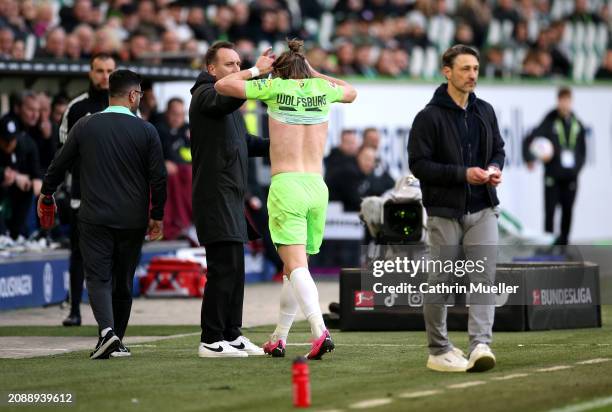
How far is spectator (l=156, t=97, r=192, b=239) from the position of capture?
826 inches

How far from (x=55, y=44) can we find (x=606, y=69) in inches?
549

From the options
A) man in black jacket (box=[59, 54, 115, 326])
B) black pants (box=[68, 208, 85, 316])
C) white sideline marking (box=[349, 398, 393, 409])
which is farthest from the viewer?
black pants (box=[68, 208, 85, 316])

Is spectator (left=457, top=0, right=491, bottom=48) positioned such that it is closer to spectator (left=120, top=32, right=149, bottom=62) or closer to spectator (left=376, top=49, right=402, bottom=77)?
spectator (left=376, top=49, right=402, bottom=77)

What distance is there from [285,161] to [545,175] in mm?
14523

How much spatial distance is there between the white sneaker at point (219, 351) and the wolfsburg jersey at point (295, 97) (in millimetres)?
1742

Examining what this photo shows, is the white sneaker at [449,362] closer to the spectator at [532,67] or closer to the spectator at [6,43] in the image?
the spectator at [6,43]

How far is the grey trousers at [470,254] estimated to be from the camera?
→ 1013 centimetres

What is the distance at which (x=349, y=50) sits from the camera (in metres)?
26.0

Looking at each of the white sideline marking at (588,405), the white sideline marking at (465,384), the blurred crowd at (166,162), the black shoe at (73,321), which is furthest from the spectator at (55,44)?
the white sideline marking at (588,405)

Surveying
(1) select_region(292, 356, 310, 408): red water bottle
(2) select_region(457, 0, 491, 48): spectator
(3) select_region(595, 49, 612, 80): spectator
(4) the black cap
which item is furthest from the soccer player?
(3) select_region(595, 49, 612, 80): spectator

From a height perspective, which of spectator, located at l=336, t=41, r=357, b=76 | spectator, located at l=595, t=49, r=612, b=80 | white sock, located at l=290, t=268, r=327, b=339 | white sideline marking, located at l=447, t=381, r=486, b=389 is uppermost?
spectator, located at l=336, t=41, r=357, b=76

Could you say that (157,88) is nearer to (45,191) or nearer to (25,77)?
(25,77)

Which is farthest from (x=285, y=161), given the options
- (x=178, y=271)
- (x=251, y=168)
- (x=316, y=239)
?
(x=251, y=168)

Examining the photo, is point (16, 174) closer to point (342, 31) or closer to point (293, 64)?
Answer: point (293, 64)
